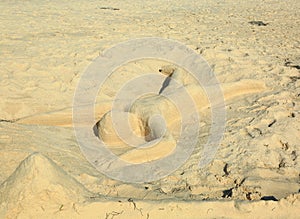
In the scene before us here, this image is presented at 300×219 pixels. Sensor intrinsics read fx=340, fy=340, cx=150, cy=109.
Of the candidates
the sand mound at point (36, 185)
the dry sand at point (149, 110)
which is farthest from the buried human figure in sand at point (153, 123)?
the sand mound at point (36, 185)

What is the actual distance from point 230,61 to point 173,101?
160 cm

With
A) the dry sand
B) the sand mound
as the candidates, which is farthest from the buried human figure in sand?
the sand mound

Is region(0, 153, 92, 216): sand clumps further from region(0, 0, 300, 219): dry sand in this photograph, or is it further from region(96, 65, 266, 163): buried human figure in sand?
region(96, 65, 266, 163): buried human figure in sand

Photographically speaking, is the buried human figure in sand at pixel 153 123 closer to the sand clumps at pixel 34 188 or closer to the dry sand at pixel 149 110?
the dry sand at pixel 149 110

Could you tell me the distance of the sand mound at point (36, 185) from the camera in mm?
1634

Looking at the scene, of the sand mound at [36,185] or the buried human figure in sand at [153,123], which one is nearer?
the sand mound at [36,185]

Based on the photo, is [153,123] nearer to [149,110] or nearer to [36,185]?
[149,110]

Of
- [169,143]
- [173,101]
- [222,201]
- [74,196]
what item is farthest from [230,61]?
[74,196]

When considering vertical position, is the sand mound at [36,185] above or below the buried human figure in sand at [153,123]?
above

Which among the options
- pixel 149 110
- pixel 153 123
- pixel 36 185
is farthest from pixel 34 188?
pixel 149 110

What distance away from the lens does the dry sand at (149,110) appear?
173 cm

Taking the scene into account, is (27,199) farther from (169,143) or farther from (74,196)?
(169,143)

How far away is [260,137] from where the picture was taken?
9.23 ft

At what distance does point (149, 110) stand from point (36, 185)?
5.47 feet
